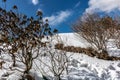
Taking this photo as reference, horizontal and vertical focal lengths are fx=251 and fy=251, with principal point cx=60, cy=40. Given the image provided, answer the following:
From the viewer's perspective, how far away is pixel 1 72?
8.15 meters

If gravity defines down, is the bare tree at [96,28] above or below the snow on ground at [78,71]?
above

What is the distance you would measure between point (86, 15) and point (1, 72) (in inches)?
546

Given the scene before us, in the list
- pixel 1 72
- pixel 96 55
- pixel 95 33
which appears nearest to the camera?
pixel 1 72

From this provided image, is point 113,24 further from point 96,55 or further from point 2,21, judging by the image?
point 2,21

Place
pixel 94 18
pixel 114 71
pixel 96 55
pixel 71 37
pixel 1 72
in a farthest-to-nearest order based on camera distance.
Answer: pixel 71 37 < pixel 94 18 < pixel 96 55 < pixel 114 71 < pixel 1 72

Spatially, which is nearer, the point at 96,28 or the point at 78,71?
the point at 78,71

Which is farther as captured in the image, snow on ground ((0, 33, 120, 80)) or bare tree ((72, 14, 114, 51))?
bare tree ((72, 14, 114, 51))

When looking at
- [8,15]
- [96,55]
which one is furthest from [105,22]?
[8,15]

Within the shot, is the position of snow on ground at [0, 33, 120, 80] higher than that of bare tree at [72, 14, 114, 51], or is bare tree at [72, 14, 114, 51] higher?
bare tree at [72, 14, 114, 51]

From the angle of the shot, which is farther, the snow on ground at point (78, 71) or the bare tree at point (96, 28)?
the bare tree at point (96, 28)

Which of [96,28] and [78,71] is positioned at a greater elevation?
[96,28]

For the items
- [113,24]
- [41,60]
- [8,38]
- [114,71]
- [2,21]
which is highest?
[113,24]

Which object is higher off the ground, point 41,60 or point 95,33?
point 95,33

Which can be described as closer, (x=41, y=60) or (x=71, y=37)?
(x=41, y=60)
